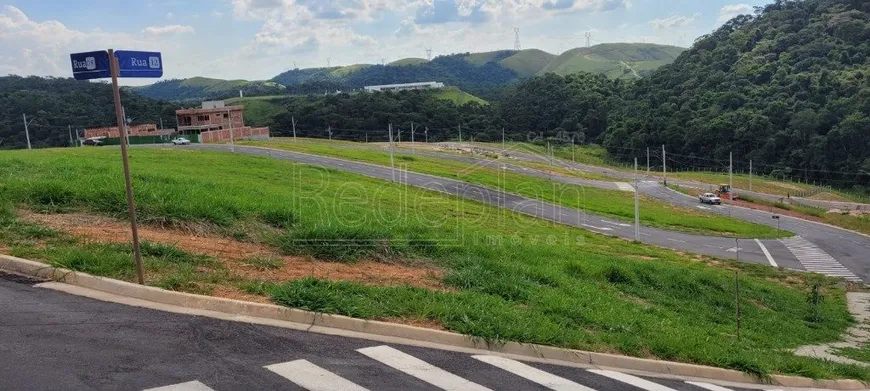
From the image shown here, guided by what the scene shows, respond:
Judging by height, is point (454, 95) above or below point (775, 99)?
above

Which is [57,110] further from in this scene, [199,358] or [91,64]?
[199,358]

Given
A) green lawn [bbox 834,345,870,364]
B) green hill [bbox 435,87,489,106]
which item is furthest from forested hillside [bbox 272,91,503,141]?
green lawn [bbox 834,345,870,364]

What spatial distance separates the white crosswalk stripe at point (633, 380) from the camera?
685 cm

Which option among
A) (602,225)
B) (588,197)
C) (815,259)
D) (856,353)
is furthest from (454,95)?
(856,353)

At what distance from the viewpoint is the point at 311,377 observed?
18.8 ft

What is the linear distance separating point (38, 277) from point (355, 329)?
4.25m

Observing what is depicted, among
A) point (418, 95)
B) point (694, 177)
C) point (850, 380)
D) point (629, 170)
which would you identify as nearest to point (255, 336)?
point (850, 380)

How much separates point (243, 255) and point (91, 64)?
382cm

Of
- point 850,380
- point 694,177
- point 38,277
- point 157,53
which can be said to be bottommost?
point 694,177

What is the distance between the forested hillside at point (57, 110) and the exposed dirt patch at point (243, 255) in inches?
2503

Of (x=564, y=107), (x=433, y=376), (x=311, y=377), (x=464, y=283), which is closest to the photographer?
(x=311, y=377)

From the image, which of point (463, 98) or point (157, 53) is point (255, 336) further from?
point (463, 98)

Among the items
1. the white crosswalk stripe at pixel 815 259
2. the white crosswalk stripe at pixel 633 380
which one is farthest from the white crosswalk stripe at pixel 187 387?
the white crosswalk stripe at pixel 815 259

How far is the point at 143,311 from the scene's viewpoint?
6.95m
